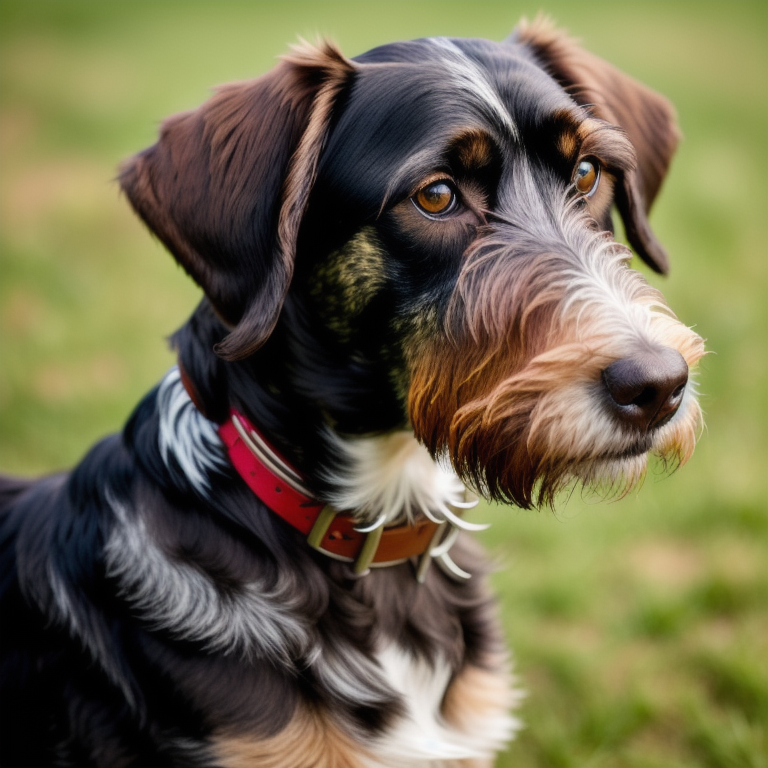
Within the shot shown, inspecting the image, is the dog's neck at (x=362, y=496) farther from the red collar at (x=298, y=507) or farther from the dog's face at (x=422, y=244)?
the dog's face at (x=422, y=244)

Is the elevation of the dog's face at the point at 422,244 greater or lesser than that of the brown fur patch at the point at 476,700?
greater

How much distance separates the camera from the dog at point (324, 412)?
8.79 ft

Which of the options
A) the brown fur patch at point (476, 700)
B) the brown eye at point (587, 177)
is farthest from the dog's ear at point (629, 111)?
the brown fur patch at point (476, 700)

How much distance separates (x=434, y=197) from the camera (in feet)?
8.94

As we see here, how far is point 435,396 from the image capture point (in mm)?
2715

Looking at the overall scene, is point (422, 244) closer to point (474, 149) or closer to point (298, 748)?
point (474, 149)

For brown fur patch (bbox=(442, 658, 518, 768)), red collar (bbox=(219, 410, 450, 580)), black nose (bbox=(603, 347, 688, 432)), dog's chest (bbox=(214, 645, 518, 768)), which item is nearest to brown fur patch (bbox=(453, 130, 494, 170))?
black nose (bbox=(603, 347, 688, 432))

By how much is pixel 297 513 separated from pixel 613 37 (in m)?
13.8

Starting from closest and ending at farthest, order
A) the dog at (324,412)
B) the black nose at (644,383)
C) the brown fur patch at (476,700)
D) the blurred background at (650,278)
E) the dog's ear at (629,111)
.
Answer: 1. the black nose at (644,383)
2. the dog at (324,412)
3. the brown fur patch at (476,700)
4. the dog's ear at (629,111)
5. the blurred background at (650,278)

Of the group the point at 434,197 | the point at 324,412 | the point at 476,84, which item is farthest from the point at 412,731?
the point at 476,84

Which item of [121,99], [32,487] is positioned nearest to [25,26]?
[121,99]

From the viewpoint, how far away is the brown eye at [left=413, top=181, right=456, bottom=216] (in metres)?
2.71

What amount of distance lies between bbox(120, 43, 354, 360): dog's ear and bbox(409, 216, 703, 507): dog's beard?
55 cm

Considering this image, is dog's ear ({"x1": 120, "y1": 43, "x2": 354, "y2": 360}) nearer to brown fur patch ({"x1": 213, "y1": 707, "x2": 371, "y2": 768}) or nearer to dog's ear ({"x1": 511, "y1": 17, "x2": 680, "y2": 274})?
dog's ear ({"x1": 511, "y1": 17, "x2": 680, "y2": 274})
